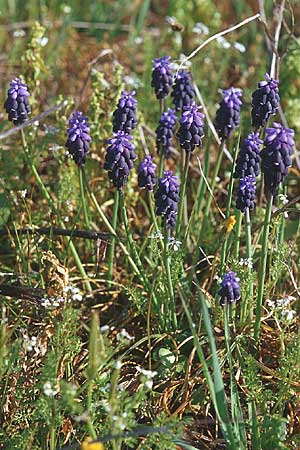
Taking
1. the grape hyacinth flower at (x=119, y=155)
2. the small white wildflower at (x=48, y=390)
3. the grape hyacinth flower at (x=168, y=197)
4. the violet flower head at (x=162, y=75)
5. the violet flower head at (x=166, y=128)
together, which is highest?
the violet flower head at (x=162, y=75)

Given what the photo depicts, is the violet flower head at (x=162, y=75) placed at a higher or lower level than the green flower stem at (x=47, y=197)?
higher

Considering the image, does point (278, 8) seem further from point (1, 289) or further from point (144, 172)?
point (1, 289)

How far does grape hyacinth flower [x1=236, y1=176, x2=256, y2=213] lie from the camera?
301cm

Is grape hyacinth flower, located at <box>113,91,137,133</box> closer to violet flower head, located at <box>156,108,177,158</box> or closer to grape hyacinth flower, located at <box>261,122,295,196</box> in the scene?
violet flower head, located at <box>156,108,177,158</box>

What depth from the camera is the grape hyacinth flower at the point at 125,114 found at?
3307 millimetres

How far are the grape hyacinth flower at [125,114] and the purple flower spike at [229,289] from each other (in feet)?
3.08

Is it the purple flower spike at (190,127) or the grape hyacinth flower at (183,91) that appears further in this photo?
the grape hyacinth flower at (183,91)

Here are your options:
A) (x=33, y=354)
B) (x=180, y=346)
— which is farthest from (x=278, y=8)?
(x=33, y=354)

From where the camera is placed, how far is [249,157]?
10.1 ft

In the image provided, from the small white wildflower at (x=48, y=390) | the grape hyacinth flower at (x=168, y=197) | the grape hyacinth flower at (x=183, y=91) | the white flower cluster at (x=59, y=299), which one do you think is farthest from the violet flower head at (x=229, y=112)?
the small white wildflower at (x=48, y=390)

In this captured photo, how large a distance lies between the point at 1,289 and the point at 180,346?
896 millimetres

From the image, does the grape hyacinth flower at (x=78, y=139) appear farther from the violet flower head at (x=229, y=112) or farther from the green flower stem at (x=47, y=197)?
the violet flower head at (x=229, y=112)

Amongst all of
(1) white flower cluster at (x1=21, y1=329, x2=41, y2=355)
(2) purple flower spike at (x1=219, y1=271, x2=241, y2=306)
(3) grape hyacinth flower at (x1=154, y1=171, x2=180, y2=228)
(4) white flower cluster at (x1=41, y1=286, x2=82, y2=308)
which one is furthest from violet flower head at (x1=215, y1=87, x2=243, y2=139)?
(1) white flower cluster at (x1=21, y1=329, x2=41, y2=355)

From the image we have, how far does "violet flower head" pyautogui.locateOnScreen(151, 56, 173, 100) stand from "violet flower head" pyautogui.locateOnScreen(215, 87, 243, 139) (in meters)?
0.39
